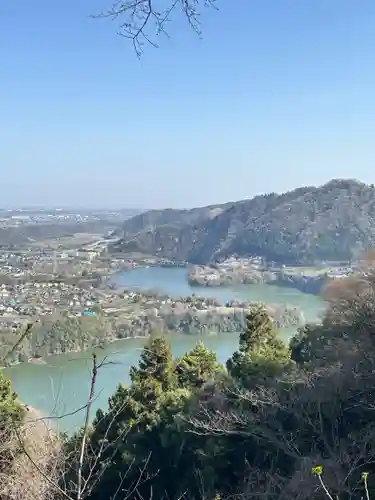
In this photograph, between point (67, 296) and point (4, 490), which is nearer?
point (4, 490)

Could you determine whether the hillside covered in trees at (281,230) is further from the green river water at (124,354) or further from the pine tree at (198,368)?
the pine tree at (198,368)

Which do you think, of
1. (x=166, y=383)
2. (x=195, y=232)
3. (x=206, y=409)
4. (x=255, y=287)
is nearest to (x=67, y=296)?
(x=255, y=287)

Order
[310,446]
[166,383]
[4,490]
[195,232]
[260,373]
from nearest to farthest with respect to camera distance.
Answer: [4,490], [310,446], [260,373], [166,383], [195,232]

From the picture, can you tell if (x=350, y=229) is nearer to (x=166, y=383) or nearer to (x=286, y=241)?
(x=286, y=241)

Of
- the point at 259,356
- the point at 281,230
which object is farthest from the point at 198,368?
the point at 281,230

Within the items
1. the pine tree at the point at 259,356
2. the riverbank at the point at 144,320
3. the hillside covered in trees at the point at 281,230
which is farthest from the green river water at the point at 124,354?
the hillside covered in trees at the point at 281,230

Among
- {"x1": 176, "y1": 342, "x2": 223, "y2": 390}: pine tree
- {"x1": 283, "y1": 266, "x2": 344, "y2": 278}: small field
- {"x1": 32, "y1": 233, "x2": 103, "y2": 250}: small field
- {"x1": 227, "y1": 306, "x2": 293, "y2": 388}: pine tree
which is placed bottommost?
{"x1": 283, "y1": 266, "x2": 344, "y2": 278}: small field

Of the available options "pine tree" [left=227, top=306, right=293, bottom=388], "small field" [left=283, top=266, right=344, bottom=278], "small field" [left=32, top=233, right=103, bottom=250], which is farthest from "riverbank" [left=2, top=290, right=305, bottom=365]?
"small field" [left=32, top=233, right=103, bottom=250]

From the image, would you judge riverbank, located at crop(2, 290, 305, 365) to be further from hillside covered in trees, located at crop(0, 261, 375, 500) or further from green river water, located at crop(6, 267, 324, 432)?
hillside covered in trees, located at crop(0, 261, 375, 500)
